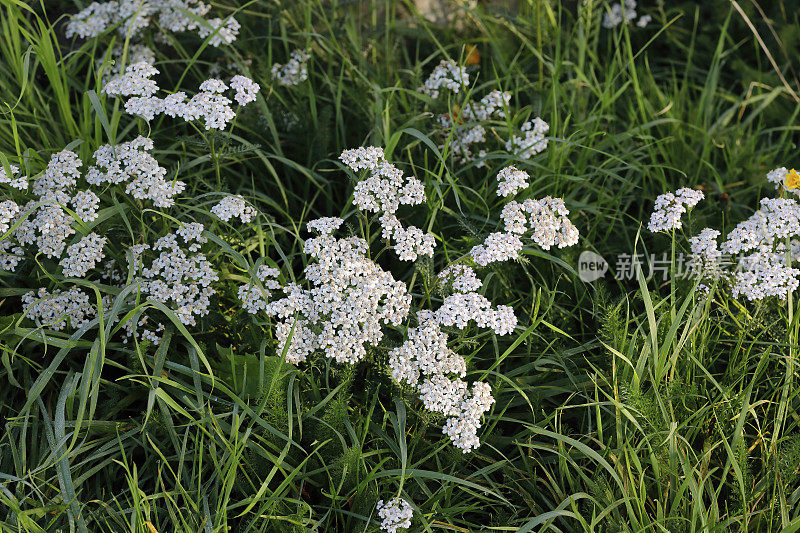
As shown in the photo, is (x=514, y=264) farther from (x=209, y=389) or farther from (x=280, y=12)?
(x=280, y=12)

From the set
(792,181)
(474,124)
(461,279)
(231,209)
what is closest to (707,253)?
(792,181)

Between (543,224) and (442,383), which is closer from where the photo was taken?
(442,383)

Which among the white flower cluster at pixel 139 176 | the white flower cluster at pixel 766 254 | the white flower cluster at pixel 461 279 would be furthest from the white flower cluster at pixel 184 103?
the white flower cluster at pixel 766 254

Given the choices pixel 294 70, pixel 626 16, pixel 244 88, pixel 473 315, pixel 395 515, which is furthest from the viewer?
pixel 626 16

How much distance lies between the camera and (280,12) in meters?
2.91

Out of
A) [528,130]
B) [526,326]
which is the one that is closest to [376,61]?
[528,130]

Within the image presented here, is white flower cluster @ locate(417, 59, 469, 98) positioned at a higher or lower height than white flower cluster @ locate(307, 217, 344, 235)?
higher

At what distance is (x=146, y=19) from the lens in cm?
275

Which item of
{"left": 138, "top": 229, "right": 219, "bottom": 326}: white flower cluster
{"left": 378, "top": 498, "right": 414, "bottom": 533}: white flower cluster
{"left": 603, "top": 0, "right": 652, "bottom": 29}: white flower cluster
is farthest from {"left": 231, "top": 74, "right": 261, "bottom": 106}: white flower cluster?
{"left": 603, "top": 0, "right": 652, "bottom": 29}: white flower cluster

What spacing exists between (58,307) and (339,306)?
0.81 m

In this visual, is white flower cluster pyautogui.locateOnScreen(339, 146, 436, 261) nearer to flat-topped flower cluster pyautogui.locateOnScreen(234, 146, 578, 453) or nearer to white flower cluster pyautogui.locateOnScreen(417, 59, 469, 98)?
flat-topped flower cluster pyautogui.locateOnScreen(234, 146, 578, 453)

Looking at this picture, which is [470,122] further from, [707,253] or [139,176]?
[139,176]

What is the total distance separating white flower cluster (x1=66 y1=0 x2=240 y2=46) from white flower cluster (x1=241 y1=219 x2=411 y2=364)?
1145mm

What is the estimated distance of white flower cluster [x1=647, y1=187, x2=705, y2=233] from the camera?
2.19 meters
